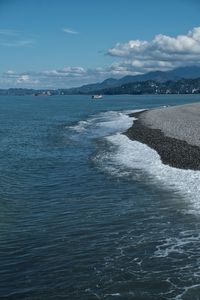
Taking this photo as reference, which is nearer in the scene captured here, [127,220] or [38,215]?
[127,220]

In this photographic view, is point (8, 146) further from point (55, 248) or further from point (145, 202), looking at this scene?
point (55, 248)

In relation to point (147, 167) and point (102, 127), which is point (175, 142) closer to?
point (147, 167)

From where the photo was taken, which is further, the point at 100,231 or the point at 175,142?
the point at 175,142

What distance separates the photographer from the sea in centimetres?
1337

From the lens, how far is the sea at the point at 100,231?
13367mm

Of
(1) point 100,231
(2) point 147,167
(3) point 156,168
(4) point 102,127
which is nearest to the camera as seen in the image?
(1) point 100,231

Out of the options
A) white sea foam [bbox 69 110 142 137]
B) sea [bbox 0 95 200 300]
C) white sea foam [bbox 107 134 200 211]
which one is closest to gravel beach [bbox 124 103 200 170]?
white sea foam [bbox 107 134 200 211]

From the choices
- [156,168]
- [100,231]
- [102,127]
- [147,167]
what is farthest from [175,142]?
[102,127]

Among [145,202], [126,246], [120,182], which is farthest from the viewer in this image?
[120,182]

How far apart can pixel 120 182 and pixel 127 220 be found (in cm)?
711

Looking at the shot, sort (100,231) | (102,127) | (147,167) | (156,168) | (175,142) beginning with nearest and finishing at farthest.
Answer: (100,231) < (156,168) < (147,167) < (175,142) < (102,127)

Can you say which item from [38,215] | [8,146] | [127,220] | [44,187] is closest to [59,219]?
[38,215]

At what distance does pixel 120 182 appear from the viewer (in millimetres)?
26391

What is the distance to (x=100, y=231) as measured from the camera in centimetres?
1806
